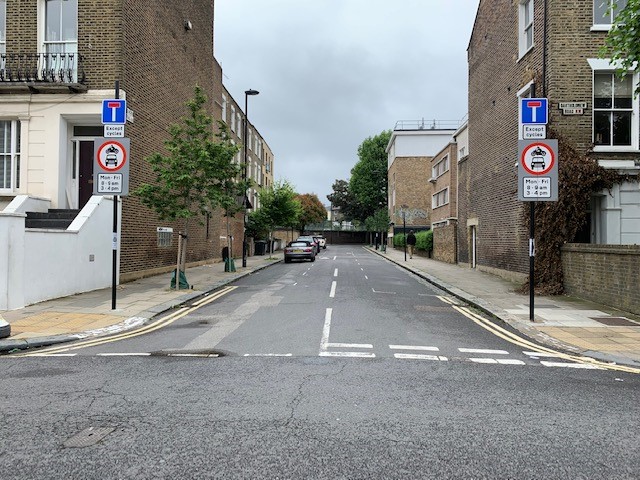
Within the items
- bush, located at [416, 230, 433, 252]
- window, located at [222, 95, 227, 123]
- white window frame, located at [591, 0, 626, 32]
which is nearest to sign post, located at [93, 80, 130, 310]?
white window frame, located at [591, 0, 626, 32]

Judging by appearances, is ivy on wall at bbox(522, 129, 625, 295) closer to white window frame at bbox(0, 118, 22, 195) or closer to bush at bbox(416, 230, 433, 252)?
white window frame at bbox(0, 118, 22, 195)

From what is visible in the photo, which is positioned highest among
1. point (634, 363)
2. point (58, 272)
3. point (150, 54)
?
point (150, 54)

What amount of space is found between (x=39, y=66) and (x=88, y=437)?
1474 centimetres

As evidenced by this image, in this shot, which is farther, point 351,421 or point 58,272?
point 58,272

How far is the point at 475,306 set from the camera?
1173 cm

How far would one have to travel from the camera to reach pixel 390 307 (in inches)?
Result: 442

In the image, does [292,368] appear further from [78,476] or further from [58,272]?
[58,272]

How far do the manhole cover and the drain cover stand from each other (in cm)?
919

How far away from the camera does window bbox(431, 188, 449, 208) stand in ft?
110

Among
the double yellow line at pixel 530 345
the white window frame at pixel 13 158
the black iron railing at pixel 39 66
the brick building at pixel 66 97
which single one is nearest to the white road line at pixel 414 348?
the double yellow line at pixel 530 345

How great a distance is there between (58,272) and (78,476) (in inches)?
379

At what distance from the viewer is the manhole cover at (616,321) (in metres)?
9.07

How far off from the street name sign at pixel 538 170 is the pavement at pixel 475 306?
263 centimetres

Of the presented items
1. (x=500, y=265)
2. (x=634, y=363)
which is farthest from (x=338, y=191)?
(x=634, y=363)
